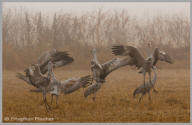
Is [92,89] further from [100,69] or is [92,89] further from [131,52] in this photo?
[131,52]

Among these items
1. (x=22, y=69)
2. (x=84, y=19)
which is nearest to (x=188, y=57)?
(x=84, y=19)

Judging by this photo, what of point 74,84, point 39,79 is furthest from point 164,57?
point 39,79

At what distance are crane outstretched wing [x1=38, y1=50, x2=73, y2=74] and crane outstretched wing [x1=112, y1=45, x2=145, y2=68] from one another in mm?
1206

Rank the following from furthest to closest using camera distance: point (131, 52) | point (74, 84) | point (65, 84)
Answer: point (131, 52)
point (74, 84)
point (65, 84)

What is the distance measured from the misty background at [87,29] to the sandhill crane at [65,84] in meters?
0.94

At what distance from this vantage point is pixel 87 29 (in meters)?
9.05

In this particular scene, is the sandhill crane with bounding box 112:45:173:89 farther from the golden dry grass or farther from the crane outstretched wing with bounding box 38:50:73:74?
the crane outstretched wing with bounding box 38:50:73:74

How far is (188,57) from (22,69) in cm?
447

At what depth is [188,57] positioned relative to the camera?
872 cm

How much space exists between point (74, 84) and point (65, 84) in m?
0.23

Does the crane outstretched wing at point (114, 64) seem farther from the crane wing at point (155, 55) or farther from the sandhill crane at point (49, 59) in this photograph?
the sandhill crane at point (49, 59)

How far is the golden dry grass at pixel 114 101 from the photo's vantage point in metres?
7.63

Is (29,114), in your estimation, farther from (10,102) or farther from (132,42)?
(132,42)

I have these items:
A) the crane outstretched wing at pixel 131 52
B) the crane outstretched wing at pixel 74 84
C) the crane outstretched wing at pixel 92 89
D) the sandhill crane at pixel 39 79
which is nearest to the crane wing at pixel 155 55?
the crane outstretched wing at pixel 131 52
